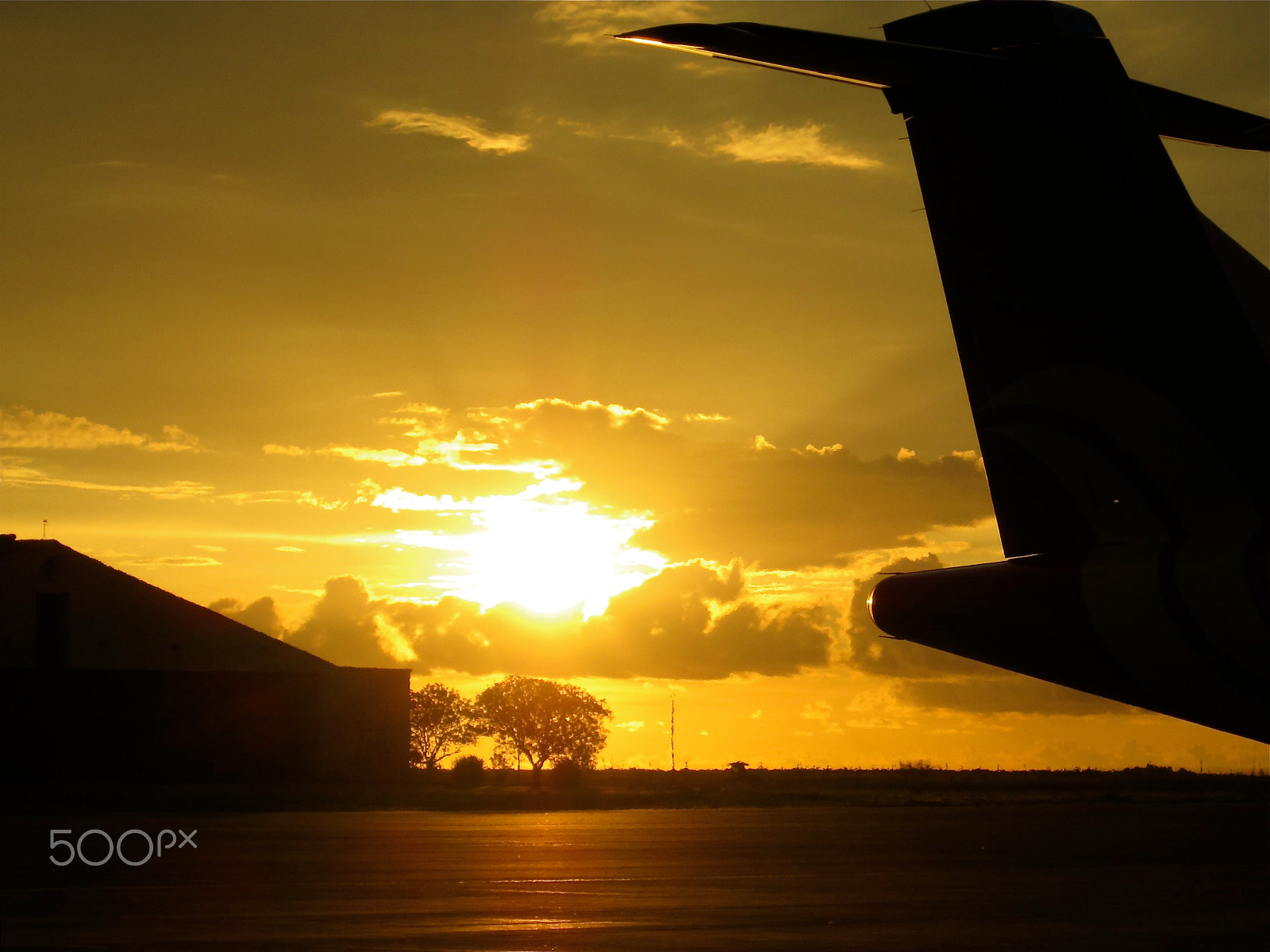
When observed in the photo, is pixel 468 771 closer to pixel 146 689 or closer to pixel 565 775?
pixel 565 775

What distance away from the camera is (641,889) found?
16.0m

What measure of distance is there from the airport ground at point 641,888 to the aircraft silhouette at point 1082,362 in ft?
13.1

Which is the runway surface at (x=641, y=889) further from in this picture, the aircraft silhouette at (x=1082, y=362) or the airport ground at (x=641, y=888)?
the aircraft silhouette at (x=1082, y=362)

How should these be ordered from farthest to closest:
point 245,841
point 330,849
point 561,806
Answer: point 561,806 < point 245,841 < point 330,849

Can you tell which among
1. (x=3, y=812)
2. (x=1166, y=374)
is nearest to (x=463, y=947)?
(x=1166, y=374)

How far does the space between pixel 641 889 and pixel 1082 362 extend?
1010 centimetres

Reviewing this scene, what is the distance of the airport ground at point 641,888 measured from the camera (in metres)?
11.3

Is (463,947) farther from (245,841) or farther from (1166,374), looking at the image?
(245,841)

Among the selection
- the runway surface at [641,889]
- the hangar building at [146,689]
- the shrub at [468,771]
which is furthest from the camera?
the shrub at [468,771]

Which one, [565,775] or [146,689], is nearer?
[146,689]

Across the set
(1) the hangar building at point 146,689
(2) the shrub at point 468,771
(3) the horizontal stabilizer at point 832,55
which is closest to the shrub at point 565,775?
(2) the shrub at point 468,771

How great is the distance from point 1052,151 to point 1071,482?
233 cm

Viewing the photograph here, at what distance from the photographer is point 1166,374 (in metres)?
8.05

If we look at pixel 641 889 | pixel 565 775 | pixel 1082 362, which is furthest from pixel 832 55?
pixel 565 775
